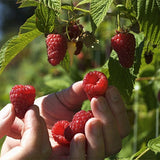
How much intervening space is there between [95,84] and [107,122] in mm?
111

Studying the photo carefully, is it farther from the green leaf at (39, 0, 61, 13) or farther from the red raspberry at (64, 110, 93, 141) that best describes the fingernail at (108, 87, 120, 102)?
the green leaf at (39, 0, 61, 13)

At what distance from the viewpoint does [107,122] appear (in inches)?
34.2

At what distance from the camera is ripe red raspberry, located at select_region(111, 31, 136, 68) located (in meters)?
0.79

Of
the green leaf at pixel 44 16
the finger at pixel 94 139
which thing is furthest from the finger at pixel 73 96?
the green leaf at pixel 44 16

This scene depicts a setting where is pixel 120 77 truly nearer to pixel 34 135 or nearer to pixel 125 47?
pixel 125 47

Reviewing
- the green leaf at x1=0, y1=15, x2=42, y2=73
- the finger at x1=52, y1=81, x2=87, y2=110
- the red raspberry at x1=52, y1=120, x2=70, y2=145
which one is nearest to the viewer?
the green leaf at x1=0, y1=15, x2=42, y2=73

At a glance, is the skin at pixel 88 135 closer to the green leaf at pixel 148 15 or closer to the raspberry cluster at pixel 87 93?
the raspberry cluster at pixel 87 93

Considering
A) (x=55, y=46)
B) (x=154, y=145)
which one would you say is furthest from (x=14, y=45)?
(x=154, y=145)

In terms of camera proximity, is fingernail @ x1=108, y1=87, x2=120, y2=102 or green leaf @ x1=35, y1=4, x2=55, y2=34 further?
fingernail @ x1=108, y1=87, x2=120, y2=102

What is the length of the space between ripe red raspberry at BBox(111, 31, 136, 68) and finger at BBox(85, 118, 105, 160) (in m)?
0.18

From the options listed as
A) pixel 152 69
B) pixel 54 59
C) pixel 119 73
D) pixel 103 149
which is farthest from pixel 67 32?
pixel 152 69

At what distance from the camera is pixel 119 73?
3.02 feet

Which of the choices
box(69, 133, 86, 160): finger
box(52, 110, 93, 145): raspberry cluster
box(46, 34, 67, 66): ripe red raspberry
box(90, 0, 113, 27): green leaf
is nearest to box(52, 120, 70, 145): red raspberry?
box(52, 110, 93, 145): raspberry cluster

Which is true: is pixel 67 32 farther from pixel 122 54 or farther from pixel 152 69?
pixel 152 69
